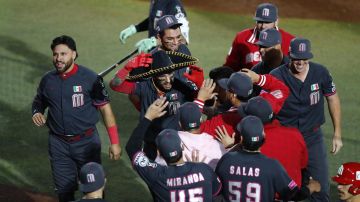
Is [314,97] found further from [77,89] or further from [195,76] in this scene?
[77,89]

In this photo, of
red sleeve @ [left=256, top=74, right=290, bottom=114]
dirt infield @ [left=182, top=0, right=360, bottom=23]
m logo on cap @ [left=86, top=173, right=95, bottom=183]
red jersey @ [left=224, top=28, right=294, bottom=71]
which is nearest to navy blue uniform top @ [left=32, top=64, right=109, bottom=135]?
red sleeve @ [left=256, top=74, right=290, bottom=114]

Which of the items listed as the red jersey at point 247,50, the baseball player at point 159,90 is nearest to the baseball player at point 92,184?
the baseball player at point 159,90

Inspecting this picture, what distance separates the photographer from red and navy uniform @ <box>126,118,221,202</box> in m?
6.21

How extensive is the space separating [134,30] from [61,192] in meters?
3.48

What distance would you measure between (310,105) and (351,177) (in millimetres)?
2020

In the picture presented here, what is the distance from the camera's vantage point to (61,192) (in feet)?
26.6

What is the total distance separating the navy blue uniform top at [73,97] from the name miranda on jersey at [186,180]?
197cm

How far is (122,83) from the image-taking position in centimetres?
782

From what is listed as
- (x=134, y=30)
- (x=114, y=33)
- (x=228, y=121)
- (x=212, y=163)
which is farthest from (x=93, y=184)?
(x=114, y=33)

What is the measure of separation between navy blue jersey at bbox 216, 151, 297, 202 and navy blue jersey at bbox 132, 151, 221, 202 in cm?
12

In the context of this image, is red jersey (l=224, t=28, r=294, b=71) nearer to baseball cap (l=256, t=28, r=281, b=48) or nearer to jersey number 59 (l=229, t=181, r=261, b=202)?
baseball cap (l=256, t=28, r=281, b=48)

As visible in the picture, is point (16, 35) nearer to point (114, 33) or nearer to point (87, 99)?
point (114, 33)

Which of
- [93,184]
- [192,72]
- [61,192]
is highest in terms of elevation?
Answer: [192,72]

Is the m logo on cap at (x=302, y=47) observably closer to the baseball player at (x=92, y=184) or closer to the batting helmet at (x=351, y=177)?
the batting helmet at (x=351, y=177)
